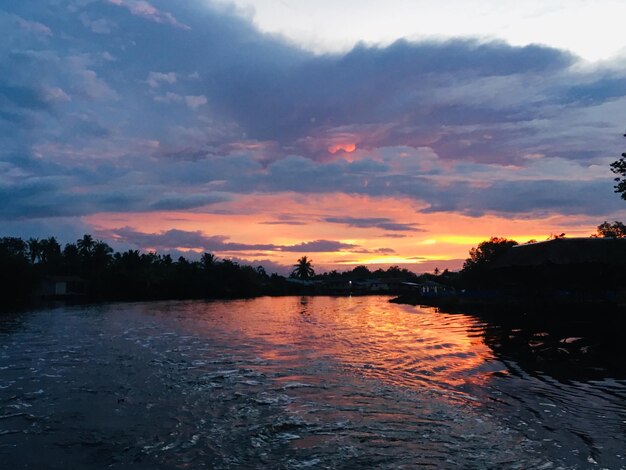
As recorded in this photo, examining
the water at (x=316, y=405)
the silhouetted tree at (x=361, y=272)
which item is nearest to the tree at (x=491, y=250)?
the water at (x=316, y=405)

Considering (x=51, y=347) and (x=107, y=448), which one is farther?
(x=51, y=347)

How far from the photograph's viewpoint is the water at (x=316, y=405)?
742 cm

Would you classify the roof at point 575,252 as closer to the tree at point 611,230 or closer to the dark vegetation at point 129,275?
the tree at point 611,230

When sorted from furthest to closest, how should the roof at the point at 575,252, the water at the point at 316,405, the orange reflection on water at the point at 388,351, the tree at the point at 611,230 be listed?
1. the tree at the point at 611,230
2. the roof at the point at 575,252
3. the orange reflection on water at the point at 388,351
4. the water at the point at 316,405

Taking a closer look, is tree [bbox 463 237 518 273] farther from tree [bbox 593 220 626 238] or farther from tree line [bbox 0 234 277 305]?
tree line [bbox 0 234 277 305]

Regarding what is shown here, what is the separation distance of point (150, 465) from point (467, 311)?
39.7 metres

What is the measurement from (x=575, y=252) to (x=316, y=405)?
29.7 m

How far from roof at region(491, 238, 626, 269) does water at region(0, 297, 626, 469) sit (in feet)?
44.6

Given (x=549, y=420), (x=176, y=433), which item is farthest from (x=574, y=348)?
(x=176, y=433)

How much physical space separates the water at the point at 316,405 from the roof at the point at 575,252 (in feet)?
44.6

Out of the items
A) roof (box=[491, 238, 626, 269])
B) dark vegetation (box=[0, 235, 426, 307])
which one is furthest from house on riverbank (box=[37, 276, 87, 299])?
roof (box=[491, 238, 626, 269])

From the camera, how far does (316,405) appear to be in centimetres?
1047

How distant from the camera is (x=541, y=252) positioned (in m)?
34.3

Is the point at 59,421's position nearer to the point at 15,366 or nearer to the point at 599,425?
the point at 15,366
